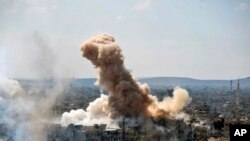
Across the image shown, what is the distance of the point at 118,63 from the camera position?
289 ft

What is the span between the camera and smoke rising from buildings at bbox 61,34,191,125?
85.6 metres

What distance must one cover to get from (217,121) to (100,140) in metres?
34.7

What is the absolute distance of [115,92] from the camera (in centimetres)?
8638

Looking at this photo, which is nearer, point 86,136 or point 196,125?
point 86,136

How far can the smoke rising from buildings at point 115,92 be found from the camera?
3371 inches

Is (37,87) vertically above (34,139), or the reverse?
(37,87)

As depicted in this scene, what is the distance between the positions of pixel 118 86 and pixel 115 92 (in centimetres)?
128

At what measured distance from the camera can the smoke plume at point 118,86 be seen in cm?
8550

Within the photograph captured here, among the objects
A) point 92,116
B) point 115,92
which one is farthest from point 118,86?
point 92,116

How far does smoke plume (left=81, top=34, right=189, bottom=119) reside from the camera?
85.5m

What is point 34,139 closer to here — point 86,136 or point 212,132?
point 86,136

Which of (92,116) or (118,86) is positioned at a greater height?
(118,86)

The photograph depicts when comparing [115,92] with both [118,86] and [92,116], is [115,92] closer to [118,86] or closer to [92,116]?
[118,86]

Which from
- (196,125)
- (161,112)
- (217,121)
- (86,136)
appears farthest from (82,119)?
(217,121)
